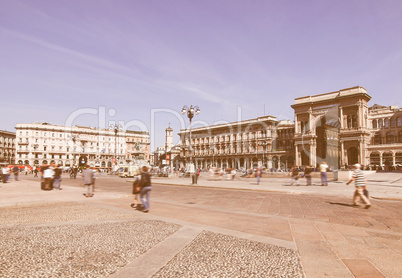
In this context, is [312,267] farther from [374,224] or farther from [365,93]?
[365,93]

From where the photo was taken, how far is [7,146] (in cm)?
9600

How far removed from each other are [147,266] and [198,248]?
1061 millimetres

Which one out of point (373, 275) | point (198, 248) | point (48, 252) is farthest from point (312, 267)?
point (48, 252)

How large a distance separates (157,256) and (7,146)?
4465 inches

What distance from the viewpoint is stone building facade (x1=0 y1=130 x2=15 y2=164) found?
92.0m

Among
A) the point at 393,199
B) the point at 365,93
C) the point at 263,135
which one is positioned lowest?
the point at 393,199

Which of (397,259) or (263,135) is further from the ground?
(263,135)

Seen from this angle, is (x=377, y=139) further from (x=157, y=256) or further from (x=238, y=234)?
(x=157, y=256)

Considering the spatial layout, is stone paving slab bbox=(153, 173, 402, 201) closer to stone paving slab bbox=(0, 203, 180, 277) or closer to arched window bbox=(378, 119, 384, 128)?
stone paving slab bbox=(0, 203, 180, 277)

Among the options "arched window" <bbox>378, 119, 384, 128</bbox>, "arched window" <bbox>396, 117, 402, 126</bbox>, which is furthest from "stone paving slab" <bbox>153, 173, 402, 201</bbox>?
"arched window" <bbox>378, 119, 384, 128</bbox>

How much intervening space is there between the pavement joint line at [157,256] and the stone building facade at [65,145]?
72.6 meters

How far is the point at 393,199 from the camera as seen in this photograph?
11805 mm

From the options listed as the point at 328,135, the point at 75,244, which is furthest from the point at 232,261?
the point at 328,135

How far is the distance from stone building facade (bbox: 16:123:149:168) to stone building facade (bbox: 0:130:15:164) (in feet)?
46.8
